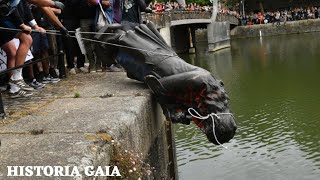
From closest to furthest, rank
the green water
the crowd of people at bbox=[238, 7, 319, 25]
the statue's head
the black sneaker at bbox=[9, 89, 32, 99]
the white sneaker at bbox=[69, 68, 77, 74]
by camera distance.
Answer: the statue's head < the black sneaker at bbox=[9, 89, 32, 99] < the white sneaker at bbox=[69, 68, 77, 74] < the green water < the crowd of people at bbox=[238, 7, 319, 25]

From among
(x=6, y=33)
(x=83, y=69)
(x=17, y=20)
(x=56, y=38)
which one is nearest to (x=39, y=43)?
(x=56, y=38)

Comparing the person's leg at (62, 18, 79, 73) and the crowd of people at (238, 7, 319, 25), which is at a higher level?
the person's leg at (62, 18, 79, 73)

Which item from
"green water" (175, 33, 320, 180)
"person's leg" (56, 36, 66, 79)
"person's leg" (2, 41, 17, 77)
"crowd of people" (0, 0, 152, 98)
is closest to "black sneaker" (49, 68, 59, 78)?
"crowd of people" (0, 0, 152, 98)

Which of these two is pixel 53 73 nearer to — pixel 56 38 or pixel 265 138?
pixel 56 38

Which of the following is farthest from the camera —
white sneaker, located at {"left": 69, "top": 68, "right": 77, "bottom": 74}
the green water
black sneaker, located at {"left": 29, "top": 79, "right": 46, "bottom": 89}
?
the green water

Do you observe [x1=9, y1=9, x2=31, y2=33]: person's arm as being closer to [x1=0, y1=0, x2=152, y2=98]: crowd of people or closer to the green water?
[x1=0, y1=0, x2=152, y2=98]: crowd of people

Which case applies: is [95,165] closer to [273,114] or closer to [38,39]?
[38,39]

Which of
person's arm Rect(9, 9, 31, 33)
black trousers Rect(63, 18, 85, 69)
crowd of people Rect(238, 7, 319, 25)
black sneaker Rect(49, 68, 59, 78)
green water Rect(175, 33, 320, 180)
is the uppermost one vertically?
person's arm Rect(9, 9, 31, 33)

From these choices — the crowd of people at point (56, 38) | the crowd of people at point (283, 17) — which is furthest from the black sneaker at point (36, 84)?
the crowd of people at point (283, 17)

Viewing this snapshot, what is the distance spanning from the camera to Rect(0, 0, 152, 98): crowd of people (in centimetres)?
502

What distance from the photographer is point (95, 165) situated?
259cm

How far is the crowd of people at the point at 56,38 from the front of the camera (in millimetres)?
5016

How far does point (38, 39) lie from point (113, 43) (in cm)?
166

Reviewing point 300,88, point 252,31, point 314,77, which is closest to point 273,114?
point 300,88
